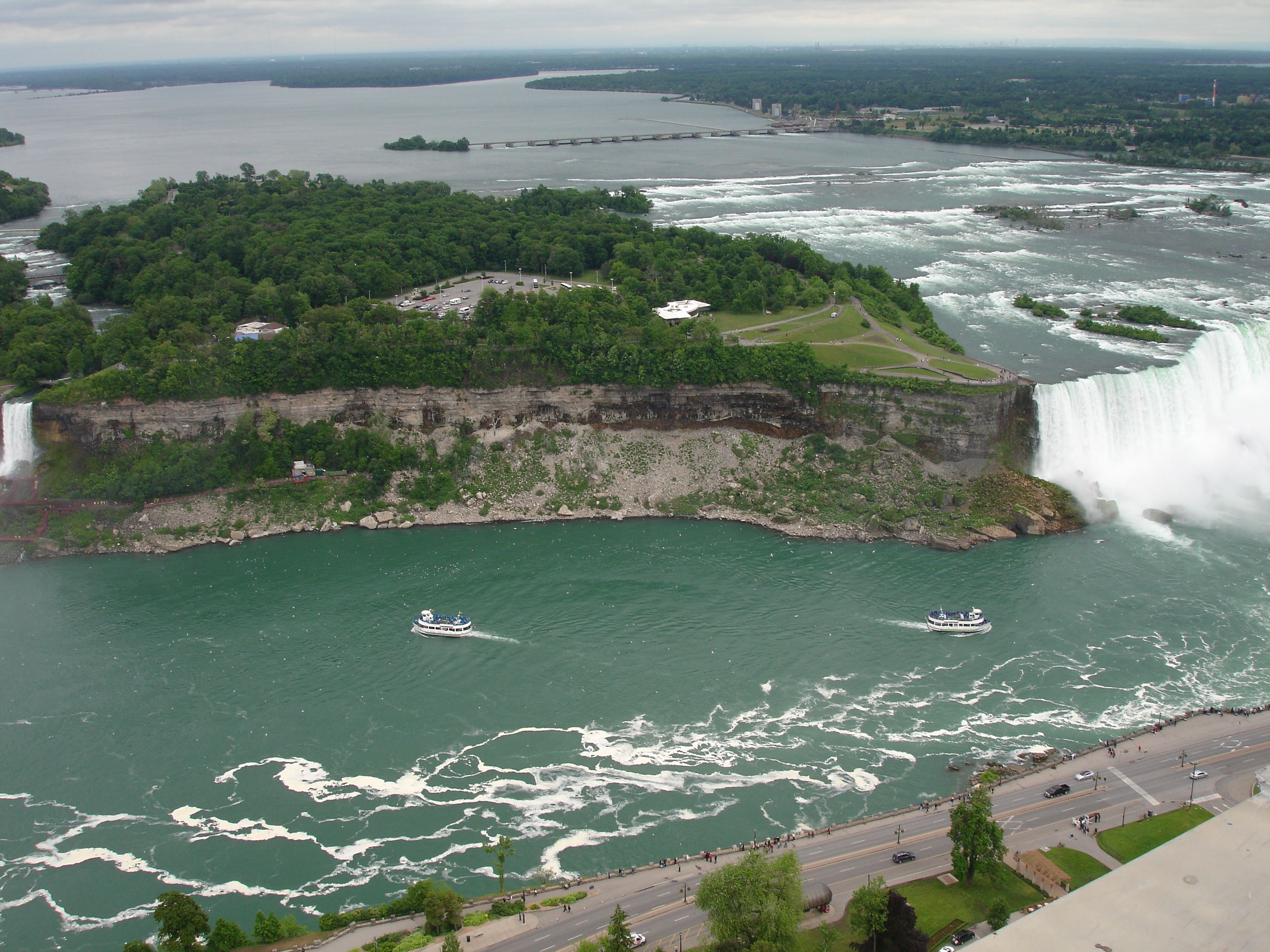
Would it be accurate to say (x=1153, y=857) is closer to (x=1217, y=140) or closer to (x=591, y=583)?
(x=591, y=583)

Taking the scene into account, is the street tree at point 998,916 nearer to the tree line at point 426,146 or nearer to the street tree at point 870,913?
the street tree at point 870,913

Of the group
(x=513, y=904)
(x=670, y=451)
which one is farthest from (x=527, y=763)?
(x=670, y=451)

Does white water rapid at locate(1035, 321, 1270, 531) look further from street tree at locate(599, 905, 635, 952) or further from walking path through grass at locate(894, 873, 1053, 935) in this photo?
street tree at locate(599, 905, 635, 952)

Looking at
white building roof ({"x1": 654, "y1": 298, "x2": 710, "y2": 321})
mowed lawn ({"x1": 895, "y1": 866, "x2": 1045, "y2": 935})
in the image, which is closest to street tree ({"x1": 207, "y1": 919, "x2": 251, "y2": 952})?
mowed lawn ({"x1": 895, "y1": 866, "x2": 1045, "y2": 935})

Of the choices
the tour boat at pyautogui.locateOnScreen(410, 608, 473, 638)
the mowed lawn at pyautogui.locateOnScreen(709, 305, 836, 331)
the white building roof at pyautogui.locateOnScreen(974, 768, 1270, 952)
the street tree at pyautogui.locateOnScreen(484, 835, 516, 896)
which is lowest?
the street tree at pyautogui.locateOnScreen(484, 835, 516, 896)

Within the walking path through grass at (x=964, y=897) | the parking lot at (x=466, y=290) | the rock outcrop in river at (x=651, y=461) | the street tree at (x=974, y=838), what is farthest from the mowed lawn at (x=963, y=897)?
the parking lot at (x=466, y=290)
